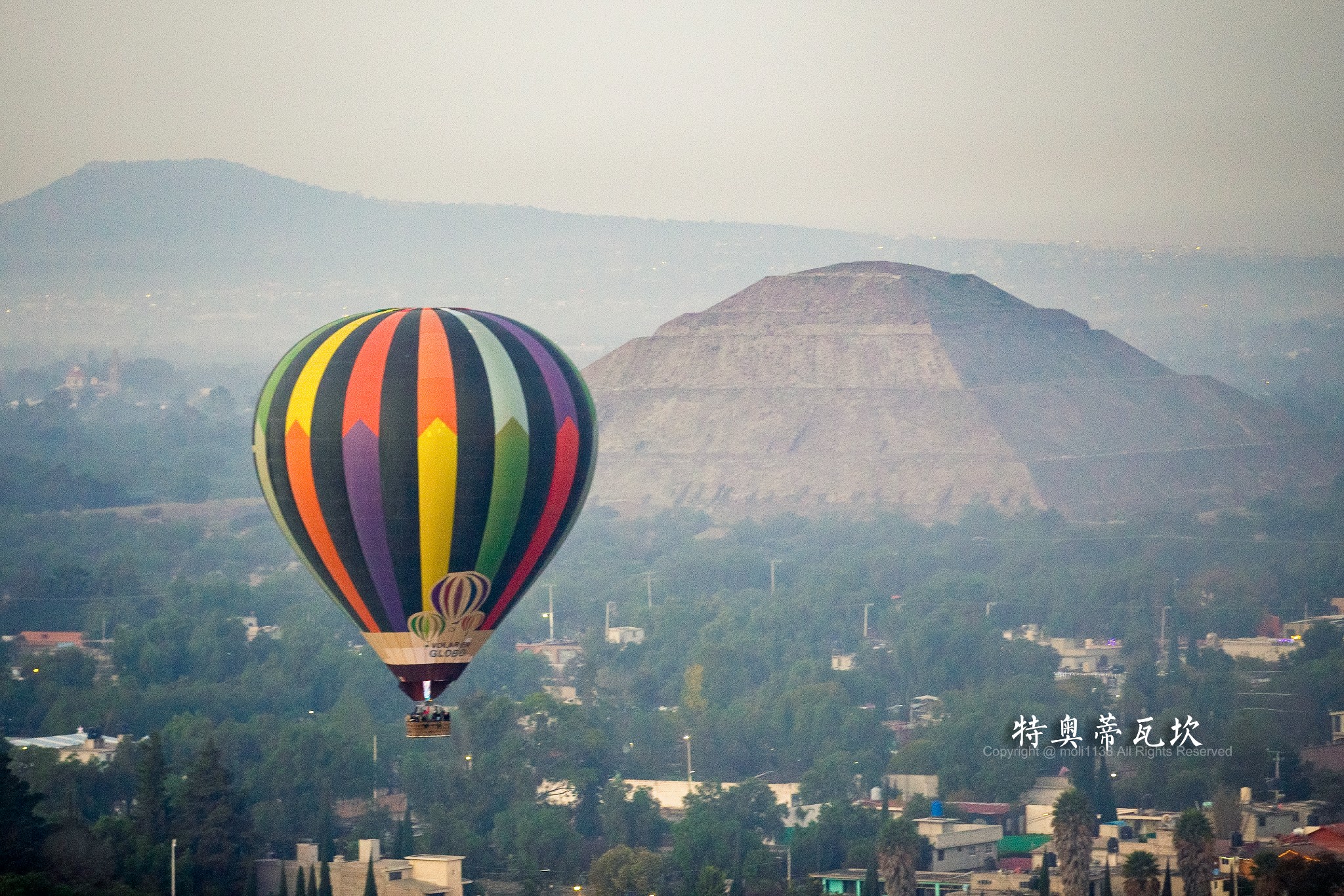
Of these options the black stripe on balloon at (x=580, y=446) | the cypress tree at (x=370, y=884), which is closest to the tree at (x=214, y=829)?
the cypress tree at (x=370, y=884)

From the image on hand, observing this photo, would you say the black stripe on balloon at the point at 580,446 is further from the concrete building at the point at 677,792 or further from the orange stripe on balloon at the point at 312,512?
the concrete building at the point at 677,792

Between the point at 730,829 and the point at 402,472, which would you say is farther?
the point at 730,829

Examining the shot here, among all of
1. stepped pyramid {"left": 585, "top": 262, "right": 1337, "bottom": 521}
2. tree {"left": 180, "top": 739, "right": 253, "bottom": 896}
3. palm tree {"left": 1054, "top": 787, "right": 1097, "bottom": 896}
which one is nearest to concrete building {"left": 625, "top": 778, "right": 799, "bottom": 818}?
tree {"left": 180, "top": 739, "right": 253, "bottom": 896}

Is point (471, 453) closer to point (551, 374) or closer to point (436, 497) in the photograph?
point (436, 497)

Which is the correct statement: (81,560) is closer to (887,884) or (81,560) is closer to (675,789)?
(675,789)

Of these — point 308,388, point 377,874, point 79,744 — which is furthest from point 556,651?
point 308,388

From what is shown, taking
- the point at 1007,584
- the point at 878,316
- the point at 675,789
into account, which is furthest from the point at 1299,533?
the point at 675,789

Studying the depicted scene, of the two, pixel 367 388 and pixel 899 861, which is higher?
pixel 367 388
